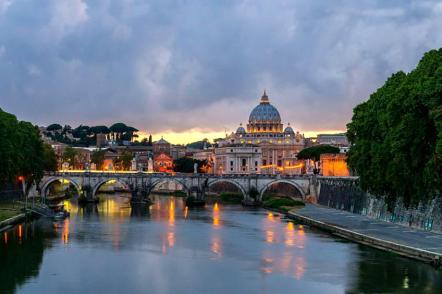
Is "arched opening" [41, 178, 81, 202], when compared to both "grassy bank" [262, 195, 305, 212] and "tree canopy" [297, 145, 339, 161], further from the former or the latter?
"tree canopy" [297, 145, 339, 161]

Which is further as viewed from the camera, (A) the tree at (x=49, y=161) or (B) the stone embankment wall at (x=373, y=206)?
(A) the tree at (x=49, y=161)

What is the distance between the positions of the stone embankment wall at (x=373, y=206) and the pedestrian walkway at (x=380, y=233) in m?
0.69

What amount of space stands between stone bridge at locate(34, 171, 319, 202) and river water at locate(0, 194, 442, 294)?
40268mm

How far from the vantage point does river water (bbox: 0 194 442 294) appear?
141 feet

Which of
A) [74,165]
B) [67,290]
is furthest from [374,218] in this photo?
[74,165]

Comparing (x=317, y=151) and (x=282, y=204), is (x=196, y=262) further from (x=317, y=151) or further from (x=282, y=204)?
(x=317, y=151)

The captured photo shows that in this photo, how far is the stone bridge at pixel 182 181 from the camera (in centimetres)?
11569

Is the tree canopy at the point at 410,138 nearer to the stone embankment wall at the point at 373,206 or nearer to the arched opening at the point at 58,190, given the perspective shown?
the stone embankment wall at the point at 373,206

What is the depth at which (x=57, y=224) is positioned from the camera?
75.0 metres

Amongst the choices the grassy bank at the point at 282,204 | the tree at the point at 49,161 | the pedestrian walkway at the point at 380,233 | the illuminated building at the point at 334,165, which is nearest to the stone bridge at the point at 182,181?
the tree at the point at 49,161

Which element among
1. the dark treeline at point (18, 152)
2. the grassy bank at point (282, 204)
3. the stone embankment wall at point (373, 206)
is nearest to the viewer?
the stone embankment wall at point (373, 206)

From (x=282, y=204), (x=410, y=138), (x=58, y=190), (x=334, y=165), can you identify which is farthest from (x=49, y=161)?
(x=410, y=138)

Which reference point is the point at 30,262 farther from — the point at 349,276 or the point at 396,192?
the point at 396,192

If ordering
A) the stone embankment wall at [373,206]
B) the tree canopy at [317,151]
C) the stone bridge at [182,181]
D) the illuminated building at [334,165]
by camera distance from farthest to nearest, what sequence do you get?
the tree canopy at [317,151] → the illuminated building at [334,165] → the stone bridge at [182,181] → the stone embankment wall at [373,206]
